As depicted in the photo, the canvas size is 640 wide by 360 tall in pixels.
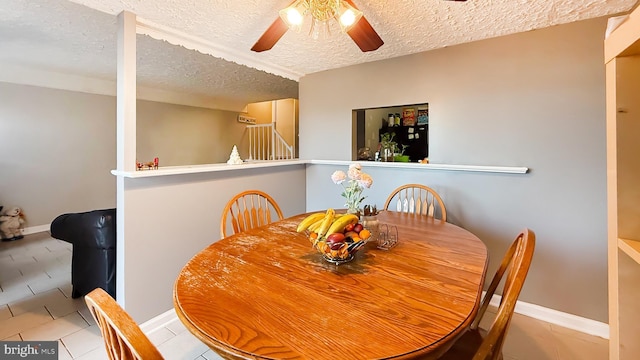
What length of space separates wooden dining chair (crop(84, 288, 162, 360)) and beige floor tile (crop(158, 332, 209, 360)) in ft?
4.12

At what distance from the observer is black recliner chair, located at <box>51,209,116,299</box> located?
1.94 meters

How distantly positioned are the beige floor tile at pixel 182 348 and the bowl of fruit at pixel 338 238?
113 cm

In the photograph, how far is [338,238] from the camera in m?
1.10

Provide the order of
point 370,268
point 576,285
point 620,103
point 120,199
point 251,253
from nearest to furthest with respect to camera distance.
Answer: point 620,103 < point 370,268 < point 251,253 < point 120,199 < point 576,285

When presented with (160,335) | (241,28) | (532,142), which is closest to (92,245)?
(160,335)

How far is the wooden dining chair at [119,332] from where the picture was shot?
0.51 metres

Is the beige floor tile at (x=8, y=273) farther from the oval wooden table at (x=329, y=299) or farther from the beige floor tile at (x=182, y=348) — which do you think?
the oval wooden table at (x=329, y=299)

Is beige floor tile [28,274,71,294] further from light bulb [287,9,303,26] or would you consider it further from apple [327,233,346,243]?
light bulb [287,9,303,26]

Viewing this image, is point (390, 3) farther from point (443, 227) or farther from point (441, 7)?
point (443, 227)

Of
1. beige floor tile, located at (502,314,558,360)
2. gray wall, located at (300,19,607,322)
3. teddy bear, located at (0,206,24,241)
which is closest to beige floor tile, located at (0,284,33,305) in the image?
teddy bear, located at (0,206,24,241)

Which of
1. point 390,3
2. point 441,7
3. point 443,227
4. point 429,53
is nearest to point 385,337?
point 443,227

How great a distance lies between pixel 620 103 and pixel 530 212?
6.22ft

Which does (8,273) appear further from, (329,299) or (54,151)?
(329,299)

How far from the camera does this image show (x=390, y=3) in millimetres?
1681
